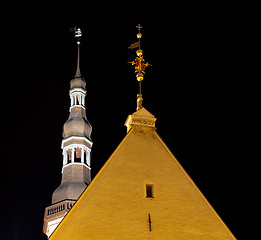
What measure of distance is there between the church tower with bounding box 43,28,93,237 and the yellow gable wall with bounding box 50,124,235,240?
17.5m

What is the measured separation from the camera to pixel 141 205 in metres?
13.2

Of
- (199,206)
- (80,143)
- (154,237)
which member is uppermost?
(80,143)

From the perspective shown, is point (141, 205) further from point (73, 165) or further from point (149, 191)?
point (73, 165)

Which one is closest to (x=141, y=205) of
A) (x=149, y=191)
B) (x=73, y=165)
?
(x=149, y=191)

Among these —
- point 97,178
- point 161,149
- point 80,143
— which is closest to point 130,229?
point 97,178

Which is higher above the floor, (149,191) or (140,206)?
(149,191)

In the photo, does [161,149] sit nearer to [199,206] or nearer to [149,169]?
[149,169]

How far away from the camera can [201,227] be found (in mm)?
12930

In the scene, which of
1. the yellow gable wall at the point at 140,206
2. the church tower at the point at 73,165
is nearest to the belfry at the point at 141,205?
the yellow gable wall at the point at 140,206

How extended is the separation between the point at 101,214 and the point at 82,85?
28.4m

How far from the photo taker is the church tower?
32312 mm

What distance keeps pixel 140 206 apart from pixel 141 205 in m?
0.04

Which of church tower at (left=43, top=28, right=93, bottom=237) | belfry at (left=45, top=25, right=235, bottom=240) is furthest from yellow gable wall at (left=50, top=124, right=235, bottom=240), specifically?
church tower at (left=43, top=28, right=93, bottom=237)

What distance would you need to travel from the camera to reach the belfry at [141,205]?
41.3 feet
